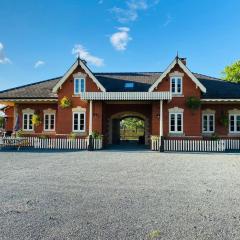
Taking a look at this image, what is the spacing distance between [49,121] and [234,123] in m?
16.8

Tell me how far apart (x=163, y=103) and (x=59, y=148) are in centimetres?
925

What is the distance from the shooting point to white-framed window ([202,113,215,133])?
25250 millimetres

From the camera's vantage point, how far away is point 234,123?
82.5ft

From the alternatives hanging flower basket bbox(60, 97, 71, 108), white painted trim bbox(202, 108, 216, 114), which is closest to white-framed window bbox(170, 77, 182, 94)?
white painted trim bbox(202, 108, 216, 114)

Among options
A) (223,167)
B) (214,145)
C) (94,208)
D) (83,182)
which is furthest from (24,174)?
(214,145)

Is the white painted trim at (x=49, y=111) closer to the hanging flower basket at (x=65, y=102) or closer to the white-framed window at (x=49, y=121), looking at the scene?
the white-framed window at (x=49, y=121)

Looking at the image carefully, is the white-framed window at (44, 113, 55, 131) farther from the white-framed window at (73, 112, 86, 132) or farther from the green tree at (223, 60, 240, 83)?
the green tree at (223, 60, 240, 83)

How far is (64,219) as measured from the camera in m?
5.67

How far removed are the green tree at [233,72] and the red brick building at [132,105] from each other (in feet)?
70.3

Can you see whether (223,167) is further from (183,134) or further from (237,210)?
(183,134)

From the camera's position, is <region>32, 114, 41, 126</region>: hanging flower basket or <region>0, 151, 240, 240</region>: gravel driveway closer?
<region>0, 151, 240, 240</region>: gravel driveway

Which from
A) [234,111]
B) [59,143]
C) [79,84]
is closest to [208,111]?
[234,111]

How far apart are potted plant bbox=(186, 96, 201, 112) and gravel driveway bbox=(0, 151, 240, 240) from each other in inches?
468

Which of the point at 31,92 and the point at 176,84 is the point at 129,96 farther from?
the point at 31,92
